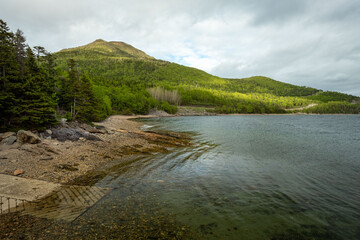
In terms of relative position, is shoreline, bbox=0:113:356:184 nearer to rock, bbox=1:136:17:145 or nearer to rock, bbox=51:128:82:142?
rock, bbox=1:136:17:145

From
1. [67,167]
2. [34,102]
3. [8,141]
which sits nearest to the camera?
[67,167]

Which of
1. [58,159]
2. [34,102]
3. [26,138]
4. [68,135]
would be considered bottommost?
[58,159]

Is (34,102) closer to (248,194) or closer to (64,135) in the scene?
(64,135)

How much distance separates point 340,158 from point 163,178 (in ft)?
70.2

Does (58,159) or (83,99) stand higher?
(83,99)

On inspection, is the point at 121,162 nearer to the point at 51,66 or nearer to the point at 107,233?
the point at 107,233

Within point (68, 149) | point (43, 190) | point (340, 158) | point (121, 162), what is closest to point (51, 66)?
point (68, 149)

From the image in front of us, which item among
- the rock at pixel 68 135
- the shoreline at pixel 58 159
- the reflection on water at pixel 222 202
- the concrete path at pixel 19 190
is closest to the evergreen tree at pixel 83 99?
the rock at pixel 68 135

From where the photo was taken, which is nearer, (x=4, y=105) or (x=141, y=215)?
(x=141, y=215)

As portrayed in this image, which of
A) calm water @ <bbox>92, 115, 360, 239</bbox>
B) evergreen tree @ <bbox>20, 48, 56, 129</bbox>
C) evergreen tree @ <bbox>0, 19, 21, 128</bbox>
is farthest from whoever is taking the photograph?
evergreen tree @ <bbox>20, 48, 56, 129</bbox>

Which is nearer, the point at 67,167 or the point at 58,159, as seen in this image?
the point at 67,167

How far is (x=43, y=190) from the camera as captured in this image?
32.5ft

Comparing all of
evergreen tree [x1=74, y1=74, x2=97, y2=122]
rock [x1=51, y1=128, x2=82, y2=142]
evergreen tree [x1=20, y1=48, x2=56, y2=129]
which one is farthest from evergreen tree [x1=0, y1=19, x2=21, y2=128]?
evergreen tree [x1=74, y1=74, x2=97, y2=122]

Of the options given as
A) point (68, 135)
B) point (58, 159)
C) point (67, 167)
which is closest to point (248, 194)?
point (67, 167)
